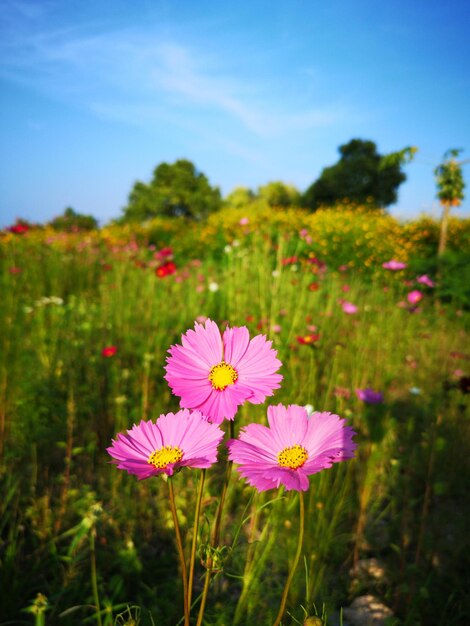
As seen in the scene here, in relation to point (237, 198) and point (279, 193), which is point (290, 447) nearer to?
point (279, 193)

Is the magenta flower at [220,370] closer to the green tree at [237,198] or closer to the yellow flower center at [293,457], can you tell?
the yellow flower center at [293,457]

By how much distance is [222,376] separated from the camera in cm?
50

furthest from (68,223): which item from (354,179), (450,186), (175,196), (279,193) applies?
(279,193)

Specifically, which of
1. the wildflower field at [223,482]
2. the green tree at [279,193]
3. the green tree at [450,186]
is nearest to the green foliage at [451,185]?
the green tree at [450,186]

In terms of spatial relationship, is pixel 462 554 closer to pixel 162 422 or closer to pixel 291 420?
pixel 291 420

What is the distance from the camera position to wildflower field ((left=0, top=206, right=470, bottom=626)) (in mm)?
492

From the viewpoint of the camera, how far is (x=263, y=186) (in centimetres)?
3117

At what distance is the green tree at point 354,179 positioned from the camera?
22328 mm

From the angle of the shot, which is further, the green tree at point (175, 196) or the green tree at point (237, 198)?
the green tree at point (237, 198)

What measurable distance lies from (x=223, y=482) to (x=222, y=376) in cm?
86

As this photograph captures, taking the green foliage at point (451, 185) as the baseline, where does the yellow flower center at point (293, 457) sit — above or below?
below

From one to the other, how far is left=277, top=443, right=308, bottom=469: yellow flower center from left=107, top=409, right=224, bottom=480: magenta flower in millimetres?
87

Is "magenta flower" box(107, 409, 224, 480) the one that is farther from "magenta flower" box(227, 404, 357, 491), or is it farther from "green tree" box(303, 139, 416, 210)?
"green tree" box(303, 139, 416, 210)

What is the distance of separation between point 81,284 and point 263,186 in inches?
1132
